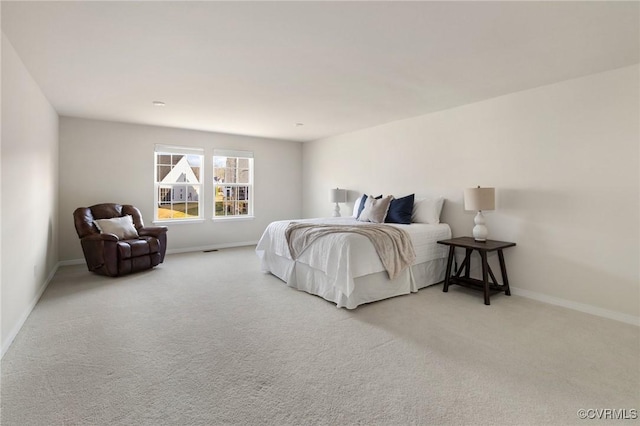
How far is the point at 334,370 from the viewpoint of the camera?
2.13 metres

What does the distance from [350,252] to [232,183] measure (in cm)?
433

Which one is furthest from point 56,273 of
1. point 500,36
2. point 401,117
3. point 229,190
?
point 500,36

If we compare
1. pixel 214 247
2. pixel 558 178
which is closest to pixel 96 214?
pixel 214 247

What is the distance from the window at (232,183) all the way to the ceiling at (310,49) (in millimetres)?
2380

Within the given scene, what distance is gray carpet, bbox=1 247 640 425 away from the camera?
173 centimetres

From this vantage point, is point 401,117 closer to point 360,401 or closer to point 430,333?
point 430,333

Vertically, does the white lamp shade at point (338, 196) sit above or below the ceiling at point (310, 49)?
below

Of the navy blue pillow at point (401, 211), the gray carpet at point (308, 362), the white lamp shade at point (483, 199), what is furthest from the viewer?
the navy blue pillow at point (401, 211)

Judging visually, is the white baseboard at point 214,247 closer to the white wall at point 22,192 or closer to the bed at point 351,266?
the white wall at point 22,192

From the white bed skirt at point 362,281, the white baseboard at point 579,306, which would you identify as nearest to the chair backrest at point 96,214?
the white bed skirt at point 362,281

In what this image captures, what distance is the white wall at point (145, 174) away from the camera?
5121mm

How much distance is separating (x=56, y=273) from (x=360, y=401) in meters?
4.82

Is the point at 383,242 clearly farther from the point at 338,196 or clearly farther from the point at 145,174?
the point at 145,174

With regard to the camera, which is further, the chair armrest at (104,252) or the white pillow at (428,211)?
the white pillow at (428,211)
